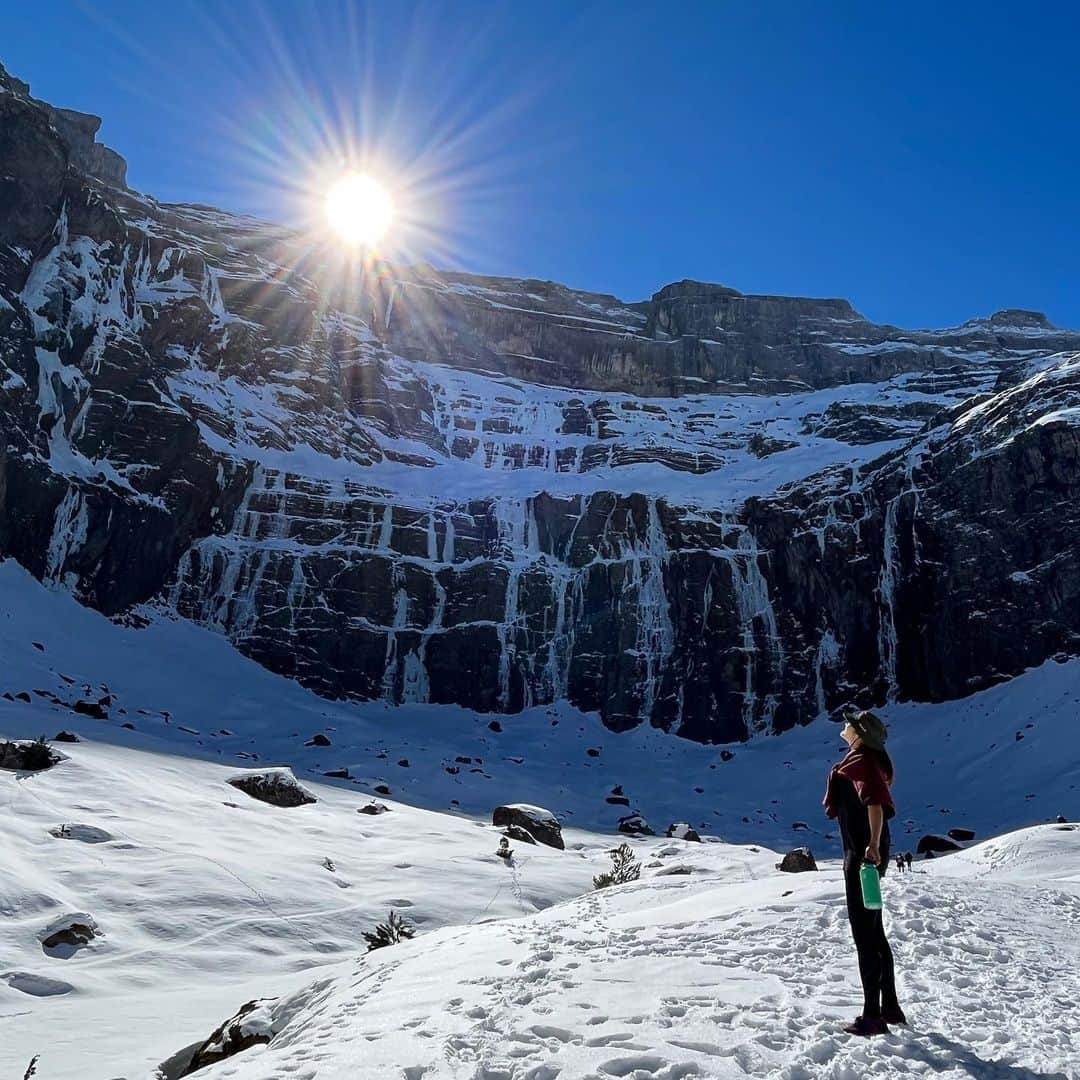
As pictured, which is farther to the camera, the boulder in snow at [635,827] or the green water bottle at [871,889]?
the boulder in snow at [635,827]

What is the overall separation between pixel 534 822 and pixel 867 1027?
2273 centimetres

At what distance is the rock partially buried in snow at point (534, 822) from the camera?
26.8 m

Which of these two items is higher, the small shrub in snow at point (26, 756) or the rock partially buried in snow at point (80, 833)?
the small shrub in snow at point (26, 756)

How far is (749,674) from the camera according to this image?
69.3m

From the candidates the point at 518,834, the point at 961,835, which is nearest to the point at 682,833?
the point at 961,835

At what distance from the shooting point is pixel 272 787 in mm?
22656

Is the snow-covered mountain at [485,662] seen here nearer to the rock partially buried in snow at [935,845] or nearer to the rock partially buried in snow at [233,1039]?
the rock partially buried in snow at [233,1039]

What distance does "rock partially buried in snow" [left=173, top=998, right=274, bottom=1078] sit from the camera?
23.4 ft

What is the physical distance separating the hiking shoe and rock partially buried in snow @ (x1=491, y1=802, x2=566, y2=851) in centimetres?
2184

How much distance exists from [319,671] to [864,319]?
106091 millimetres

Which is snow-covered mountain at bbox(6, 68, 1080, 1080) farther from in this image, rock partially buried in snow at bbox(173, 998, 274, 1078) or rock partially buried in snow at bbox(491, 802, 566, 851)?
rock partially buried in snow at bbox(491, 802, 566, 851)

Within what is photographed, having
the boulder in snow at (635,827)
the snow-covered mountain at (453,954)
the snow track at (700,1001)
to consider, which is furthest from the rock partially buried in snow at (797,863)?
the boulder in snow at (635,827)

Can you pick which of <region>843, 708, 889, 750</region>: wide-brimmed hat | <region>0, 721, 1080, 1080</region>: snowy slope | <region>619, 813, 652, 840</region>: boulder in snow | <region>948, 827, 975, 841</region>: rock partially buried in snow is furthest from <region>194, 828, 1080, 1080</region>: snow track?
<region>948, 827, 975, 841</region>: rock partially buried in snow

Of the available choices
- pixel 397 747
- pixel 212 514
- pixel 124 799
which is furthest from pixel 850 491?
pixel 124 799
